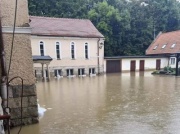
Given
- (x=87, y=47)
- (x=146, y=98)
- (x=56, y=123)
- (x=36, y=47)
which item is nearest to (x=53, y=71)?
(x=36, y=47)

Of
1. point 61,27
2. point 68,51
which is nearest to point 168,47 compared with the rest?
point 68,51

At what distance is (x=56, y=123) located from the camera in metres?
5.92

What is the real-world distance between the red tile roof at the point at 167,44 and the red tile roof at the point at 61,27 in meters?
9.83

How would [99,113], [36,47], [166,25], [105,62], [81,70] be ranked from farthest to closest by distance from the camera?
1. [166,25]
2. [105,62]
3. [81,70]
4. [36,47]
5. [99,113]

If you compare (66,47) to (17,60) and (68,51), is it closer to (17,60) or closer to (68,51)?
(68,51)

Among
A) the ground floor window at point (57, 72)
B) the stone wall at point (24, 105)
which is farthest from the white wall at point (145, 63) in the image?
the stone wall at point (24, 105)

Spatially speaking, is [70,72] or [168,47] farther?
[168,47]

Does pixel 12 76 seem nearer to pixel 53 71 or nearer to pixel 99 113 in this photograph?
pixel 99 113

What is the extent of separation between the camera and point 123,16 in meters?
31.7

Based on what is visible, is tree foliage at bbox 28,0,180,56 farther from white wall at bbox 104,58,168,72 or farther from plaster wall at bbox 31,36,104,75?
plaster wall at bbox 31,36,104,75

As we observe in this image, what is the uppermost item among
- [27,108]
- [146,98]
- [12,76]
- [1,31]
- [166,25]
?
[166,25]

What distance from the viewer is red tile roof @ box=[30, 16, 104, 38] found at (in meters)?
20.6

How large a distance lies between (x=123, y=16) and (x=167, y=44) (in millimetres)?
8620

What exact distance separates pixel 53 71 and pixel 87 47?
4933mm
